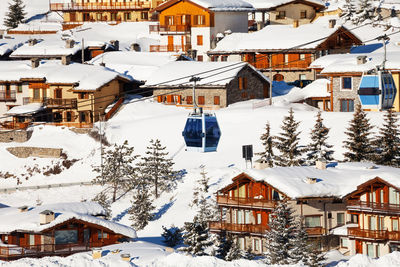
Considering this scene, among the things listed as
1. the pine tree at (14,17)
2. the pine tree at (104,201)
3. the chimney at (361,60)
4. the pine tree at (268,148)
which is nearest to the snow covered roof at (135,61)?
the pine tree at (104,201)

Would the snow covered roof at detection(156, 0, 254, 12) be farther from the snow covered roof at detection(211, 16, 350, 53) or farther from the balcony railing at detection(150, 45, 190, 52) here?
the snow covered roof at detection(211, 16, 350, 53)

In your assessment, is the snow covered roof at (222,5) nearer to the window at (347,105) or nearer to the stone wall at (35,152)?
the window at (347,105)

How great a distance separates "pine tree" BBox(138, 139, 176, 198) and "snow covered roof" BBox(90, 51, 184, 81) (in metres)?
21.8

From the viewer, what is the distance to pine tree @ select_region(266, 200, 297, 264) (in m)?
51.0

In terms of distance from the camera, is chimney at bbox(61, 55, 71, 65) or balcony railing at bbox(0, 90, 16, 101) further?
chimney at bbox(61, 55, 71, 65)

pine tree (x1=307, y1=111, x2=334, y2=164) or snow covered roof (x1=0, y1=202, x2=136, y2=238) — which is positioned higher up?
pine tree (x1=307, y1=111, x2=334, y2=164)

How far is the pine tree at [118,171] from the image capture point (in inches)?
2985

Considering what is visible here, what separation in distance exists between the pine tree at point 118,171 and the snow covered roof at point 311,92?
16.6 metres

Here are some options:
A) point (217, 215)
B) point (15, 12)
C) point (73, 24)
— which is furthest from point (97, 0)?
Result: point (217, 215)

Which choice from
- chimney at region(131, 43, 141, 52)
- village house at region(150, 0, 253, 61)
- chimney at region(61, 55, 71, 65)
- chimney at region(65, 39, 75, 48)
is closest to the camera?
chimney at region(61, 55, 71, 65)

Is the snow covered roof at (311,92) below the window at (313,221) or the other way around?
the other way around

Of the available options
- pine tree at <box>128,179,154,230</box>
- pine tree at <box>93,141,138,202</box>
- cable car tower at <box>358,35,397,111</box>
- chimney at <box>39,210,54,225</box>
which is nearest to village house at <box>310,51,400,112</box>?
pine tree at <box>93,141,138,202</box>

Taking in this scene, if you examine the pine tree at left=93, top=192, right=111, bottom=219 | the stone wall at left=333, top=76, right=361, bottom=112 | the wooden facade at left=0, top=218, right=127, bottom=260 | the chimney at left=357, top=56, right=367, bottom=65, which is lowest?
the pine tree at left=93, top=192, right=111, bottom=219

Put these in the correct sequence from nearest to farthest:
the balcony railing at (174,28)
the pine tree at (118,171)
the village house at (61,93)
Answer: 1. the pine tree at (118,171)
2. the village house at (61,93)
3. the balcony railing at (174,28)
